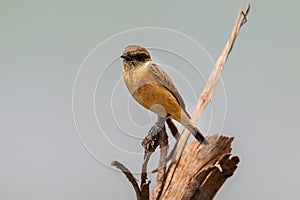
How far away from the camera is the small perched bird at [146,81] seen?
0.86 metres

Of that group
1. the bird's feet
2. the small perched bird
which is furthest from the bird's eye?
the bird's feet

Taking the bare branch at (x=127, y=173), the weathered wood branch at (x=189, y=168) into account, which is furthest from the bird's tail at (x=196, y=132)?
the bare branch at (x=127, y=173)

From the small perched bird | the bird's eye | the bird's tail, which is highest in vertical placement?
the bird's eye

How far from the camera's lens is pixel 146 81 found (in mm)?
858

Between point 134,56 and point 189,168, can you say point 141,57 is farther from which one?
point 189,168

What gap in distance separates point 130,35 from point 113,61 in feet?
0.21

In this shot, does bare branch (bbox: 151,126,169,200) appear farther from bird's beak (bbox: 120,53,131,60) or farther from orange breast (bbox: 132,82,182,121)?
bird's beak (bbox: 120,53,131,60)

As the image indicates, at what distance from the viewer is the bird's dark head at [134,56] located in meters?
0.86

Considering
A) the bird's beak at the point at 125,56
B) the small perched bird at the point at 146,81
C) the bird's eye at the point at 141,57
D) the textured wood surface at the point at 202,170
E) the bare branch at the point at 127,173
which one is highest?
the bird's eye at the point at 141,57

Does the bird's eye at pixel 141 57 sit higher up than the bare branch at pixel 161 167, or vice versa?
the bird's eye at pixel 141 57

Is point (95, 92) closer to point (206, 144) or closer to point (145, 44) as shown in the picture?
point (145, 44)

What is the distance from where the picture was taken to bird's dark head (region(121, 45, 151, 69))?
2.82ft

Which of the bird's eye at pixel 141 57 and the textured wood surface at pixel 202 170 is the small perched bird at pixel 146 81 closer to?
the bird's eye at pixel 141 57

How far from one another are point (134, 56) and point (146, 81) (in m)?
0.06
